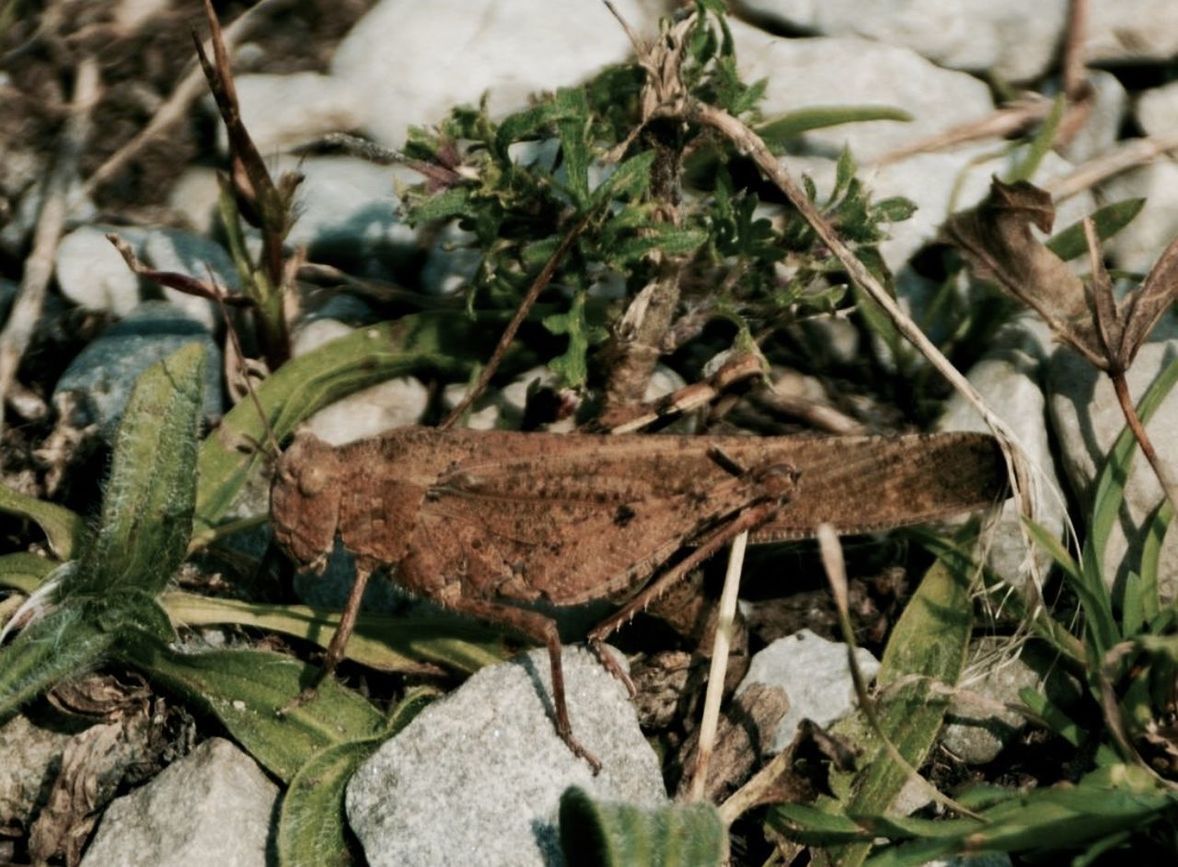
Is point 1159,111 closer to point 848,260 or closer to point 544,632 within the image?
point 848,260

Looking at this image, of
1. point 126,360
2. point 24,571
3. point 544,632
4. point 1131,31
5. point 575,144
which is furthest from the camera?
point 1131,31

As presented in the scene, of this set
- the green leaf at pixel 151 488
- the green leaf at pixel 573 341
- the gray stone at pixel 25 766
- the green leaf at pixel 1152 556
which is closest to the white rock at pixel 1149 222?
the green leaf at pixel 1152 556

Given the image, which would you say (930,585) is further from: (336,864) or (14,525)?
(14,525)

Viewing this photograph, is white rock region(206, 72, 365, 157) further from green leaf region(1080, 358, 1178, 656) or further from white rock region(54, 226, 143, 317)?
green leaf region(1080, 358, 1178, 656)

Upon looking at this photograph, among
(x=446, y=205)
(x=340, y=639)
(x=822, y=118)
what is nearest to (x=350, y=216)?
(x=446, y=205)

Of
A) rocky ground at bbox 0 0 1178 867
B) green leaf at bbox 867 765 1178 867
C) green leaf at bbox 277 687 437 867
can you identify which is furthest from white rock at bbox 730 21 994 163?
green leaf at bbox 277 687 437 867

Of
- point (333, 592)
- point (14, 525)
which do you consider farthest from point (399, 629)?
point (14, 525)

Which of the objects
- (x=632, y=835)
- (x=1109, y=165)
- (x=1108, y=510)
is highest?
(x=1109, y=165)
